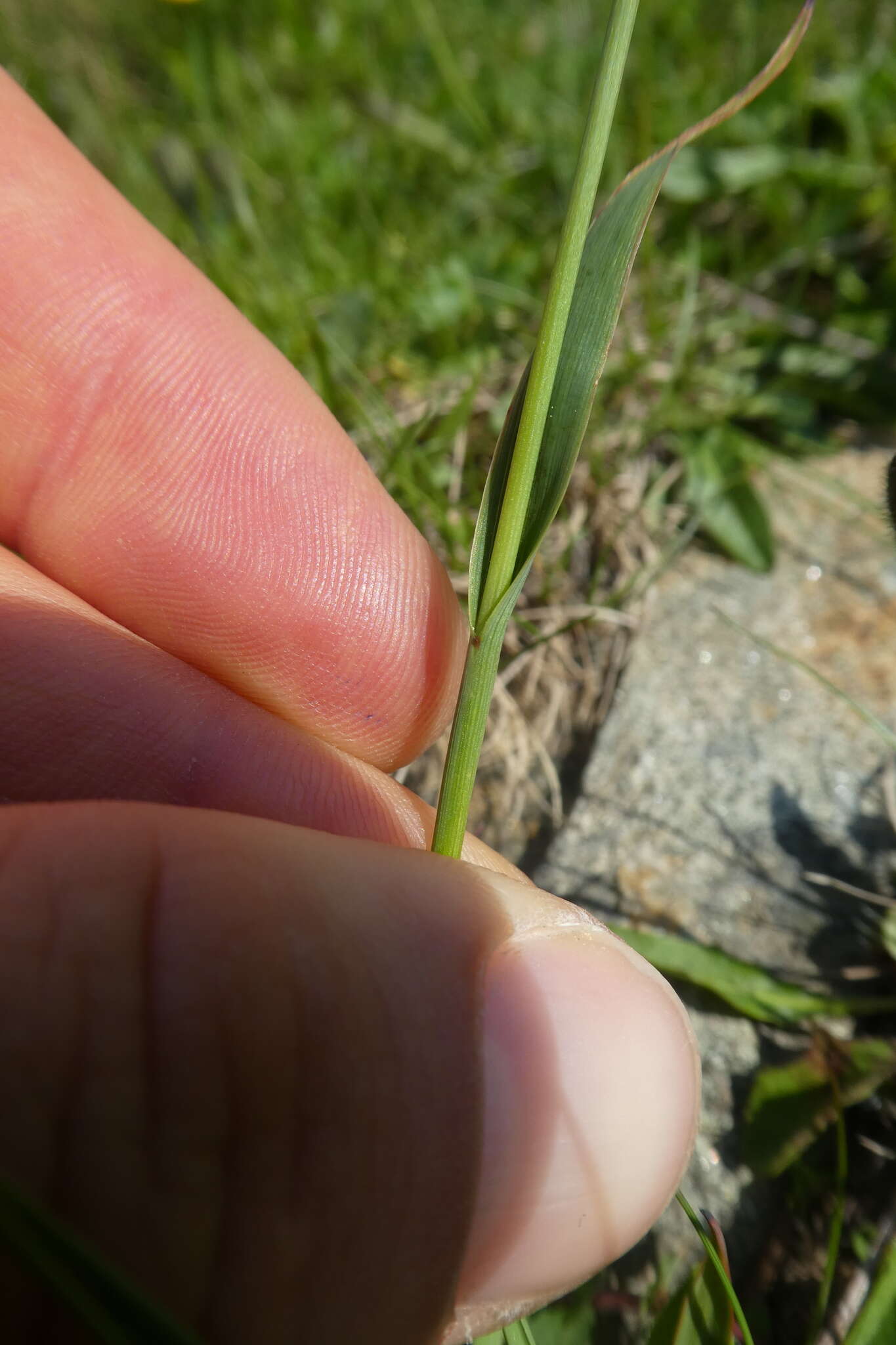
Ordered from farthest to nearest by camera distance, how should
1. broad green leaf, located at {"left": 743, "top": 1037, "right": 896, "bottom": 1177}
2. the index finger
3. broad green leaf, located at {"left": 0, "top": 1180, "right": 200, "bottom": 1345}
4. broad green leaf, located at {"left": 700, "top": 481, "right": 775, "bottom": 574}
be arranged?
1. broad green leaf, located at {"left": 700, "top": 481, "right": 775, "bottom": 574}
2. the index finger
3. broad green leaf, located at {"left": 743, "top": 1037, "right": 896, "bottom": 1177}
4. broad green leaf, located at {"left": 0, "top": 1180, "right": 200, "bottom": 1345}

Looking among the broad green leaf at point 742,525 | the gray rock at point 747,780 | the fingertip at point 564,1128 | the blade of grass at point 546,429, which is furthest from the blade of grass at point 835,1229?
the broad green leaf at point 742,525

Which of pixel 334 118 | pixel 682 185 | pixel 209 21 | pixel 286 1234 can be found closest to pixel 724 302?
pixel 682 185

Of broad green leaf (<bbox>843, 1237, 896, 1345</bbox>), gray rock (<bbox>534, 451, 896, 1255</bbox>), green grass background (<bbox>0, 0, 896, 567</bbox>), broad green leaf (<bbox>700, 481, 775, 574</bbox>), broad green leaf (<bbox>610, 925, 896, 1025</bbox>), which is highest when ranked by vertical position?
green grass background (<bbox>0, 0, 896, 567</bbox>)

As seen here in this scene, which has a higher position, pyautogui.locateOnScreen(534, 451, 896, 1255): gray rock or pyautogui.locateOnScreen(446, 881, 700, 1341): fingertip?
pyautogui.locateOnScreen(534, 451, 896, 1255): gray rock

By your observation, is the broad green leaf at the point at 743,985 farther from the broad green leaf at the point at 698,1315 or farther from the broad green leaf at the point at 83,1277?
the broad green leaf at the point at 83,1277

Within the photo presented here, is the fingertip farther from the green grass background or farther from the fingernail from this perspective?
the green grass background

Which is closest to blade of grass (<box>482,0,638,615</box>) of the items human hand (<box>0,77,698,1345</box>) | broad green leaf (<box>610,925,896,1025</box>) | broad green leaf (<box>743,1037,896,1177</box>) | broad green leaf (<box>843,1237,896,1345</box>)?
human hand (<box>0,77,698,1345</box>)

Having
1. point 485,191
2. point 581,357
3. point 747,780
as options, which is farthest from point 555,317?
point 485,191
